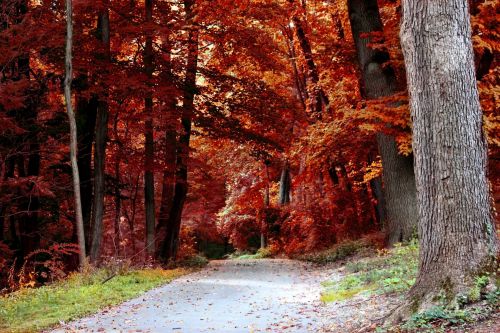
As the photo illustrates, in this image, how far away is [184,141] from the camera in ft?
62.6

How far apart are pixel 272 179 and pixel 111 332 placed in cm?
2459

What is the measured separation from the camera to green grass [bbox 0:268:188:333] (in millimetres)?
8297

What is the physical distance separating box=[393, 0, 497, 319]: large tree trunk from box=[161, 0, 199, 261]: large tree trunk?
1126 centimetres

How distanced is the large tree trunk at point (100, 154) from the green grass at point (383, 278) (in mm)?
7139

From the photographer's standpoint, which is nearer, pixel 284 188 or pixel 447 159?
pixel 447 159

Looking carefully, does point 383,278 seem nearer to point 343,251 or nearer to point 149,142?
point 343,251

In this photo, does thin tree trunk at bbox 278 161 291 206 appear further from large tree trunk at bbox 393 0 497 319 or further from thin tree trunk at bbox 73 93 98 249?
large tree trunk at bbox 393 0 497 319

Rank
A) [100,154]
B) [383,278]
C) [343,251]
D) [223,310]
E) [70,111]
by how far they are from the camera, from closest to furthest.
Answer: [223,310] → [383,278] → [70,111] → [100,154] → [343,251]

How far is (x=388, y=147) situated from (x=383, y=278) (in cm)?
455

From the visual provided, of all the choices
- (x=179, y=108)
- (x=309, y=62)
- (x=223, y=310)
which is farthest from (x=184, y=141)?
(x=223, y=310)

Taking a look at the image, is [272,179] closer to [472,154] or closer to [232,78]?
[232,78]

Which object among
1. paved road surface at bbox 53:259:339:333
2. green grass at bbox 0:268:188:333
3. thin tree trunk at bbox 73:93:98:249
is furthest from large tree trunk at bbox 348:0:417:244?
thin tree trunk at bbox 73:93:98:249

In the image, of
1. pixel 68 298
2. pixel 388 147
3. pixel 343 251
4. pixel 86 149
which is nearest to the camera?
pixel 68 298

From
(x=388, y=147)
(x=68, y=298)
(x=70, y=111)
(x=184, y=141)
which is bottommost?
(x=68, y=298)
